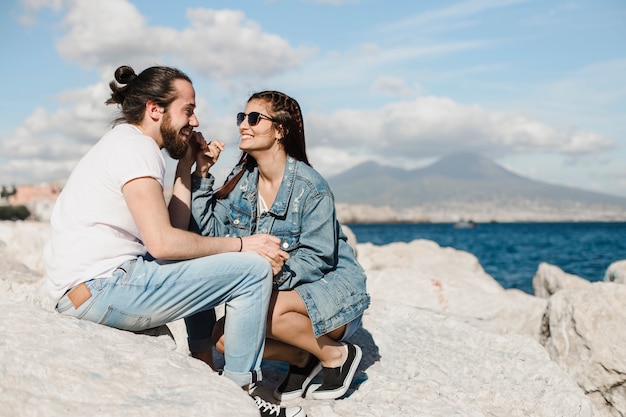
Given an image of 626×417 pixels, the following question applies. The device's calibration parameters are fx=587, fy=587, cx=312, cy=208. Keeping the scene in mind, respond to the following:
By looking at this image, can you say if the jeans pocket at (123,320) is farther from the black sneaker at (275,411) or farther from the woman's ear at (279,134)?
the woman's ear at (279,134)

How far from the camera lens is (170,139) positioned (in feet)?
12.3

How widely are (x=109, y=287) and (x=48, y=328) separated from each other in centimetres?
37

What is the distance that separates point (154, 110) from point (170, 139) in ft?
0.69

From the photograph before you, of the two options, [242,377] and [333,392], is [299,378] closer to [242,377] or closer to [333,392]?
[333,392]

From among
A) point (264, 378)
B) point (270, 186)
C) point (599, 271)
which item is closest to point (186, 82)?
point (270, 186)

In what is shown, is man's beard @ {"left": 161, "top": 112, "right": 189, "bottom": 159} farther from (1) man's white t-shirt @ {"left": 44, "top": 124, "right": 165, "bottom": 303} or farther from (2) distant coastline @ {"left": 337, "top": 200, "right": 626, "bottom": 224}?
(2) distant coastline @ {"left": 337, "top": 200, "right": 626, "bottom": 224}

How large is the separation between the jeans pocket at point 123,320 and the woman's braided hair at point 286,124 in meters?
1.28

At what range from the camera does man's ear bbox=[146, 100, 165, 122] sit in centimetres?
364

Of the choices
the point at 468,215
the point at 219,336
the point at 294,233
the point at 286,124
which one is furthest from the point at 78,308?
the point at 468,215

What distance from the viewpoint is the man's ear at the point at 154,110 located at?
3645 mm

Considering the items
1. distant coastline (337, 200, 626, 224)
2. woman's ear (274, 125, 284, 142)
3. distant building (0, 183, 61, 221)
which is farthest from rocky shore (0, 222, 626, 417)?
distant coastline (337, 200, 626, 224)

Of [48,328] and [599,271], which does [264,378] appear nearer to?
[48,328]

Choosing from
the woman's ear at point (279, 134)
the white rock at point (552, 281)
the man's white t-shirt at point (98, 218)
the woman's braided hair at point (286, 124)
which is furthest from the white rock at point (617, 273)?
the man's white t-shirt at point (98, 218)

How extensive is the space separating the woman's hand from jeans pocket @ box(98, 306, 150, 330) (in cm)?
72
